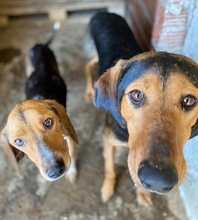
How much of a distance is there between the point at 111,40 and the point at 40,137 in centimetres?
139

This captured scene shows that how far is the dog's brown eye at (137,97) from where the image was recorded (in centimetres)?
207

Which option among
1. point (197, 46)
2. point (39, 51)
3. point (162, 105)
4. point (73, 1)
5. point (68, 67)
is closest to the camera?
point (162, 105)

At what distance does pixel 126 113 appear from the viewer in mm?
2203

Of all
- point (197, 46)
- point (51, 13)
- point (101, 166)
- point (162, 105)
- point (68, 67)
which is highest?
point (162, 105)

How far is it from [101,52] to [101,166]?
1.16 metres

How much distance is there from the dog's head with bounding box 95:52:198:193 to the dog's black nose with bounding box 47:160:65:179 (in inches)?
23.0

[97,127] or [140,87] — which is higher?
[140,87]

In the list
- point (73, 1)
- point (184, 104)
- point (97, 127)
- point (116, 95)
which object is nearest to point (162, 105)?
point (184, 104)

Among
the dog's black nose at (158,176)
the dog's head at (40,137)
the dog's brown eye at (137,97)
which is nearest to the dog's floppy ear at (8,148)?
the dog's head at (40,137)

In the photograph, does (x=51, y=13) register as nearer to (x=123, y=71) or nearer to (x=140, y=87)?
(x=123, y=71)

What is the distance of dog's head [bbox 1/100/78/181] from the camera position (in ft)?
7.89

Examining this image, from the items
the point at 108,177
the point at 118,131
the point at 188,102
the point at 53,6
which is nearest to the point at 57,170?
the point at 118,131

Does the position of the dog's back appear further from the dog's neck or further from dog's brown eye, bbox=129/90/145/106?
dog's brown eye, bbox=129/90/145/106

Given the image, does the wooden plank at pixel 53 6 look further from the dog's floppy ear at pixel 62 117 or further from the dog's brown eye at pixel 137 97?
the dog's brown eye at pixel 137 97
